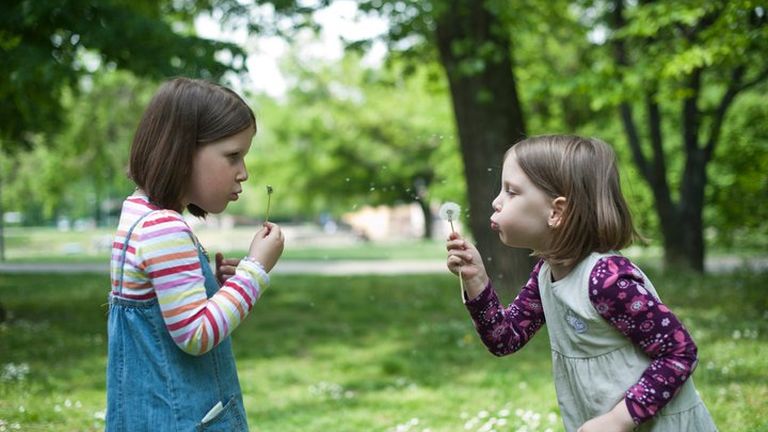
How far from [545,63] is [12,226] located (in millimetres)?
21384

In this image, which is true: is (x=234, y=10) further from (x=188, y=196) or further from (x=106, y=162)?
(x=106, y=162)

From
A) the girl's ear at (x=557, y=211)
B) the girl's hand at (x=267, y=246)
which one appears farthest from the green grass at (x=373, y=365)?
the girl's hand at (x=267, y=246)

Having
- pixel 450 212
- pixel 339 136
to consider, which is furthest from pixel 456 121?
pixel 339 136

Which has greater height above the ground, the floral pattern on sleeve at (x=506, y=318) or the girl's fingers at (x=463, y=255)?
the girl's fingers at (x=463, y=255)

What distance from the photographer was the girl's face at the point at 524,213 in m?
2.34

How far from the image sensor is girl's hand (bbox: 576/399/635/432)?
7.01 feet

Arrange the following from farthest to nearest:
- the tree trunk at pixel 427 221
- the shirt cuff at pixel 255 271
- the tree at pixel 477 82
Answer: the tree trunk at pixel 427 221
the tree at pixel 477 82
the shirt cuff at pixel 255 271

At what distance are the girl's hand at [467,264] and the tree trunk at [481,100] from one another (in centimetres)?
703

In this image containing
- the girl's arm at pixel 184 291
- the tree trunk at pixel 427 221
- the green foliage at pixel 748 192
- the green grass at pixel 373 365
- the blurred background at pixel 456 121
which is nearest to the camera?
the girl's arm at pixel 184 291

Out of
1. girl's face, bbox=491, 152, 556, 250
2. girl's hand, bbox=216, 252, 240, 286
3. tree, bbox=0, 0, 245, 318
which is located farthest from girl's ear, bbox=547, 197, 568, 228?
tree, bbox=0, 0, 245, 318

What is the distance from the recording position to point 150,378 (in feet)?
7.04

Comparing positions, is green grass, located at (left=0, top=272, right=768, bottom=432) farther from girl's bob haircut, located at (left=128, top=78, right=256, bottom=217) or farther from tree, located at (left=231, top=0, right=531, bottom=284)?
girl's bob haircut, located at (left=128, top=78, right=256, bottom=217)

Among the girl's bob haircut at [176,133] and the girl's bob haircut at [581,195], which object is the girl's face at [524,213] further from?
the girl's bob haircut at [176,133]

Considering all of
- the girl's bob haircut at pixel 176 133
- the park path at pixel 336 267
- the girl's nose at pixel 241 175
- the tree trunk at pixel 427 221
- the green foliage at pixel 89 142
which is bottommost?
the tree trunk at pixel 427 221
